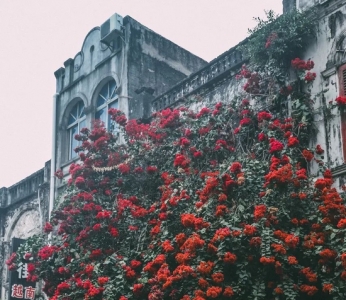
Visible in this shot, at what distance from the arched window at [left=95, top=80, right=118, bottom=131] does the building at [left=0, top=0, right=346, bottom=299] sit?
25mm

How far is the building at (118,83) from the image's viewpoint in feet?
44.3

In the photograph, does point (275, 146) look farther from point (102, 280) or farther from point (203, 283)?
point (102, 280)

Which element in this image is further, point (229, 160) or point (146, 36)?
point (146, 36)

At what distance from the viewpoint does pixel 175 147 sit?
1278 cm

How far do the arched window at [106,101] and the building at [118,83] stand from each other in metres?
0.03

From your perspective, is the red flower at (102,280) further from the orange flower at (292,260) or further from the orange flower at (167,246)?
the orange flower at (292,260)

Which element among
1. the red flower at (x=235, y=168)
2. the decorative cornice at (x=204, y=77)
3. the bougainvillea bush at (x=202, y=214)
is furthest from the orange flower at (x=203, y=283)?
the decorative cornice at (x=204, y=77)

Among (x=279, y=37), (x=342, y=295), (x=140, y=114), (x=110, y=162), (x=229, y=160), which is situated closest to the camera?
(x=342, y=295)

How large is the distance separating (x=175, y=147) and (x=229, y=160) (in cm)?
174

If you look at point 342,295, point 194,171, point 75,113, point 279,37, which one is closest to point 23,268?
point 75,113

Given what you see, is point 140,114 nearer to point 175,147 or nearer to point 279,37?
point 175,147

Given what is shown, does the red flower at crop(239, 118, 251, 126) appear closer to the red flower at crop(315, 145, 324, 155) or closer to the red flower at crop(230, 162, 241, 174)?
the red flower at crop(315, 145, 324, 155)

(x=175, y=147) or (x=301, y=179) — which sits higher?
(x=175, y=147)

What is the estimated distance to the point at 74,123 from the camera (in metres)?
18.0
